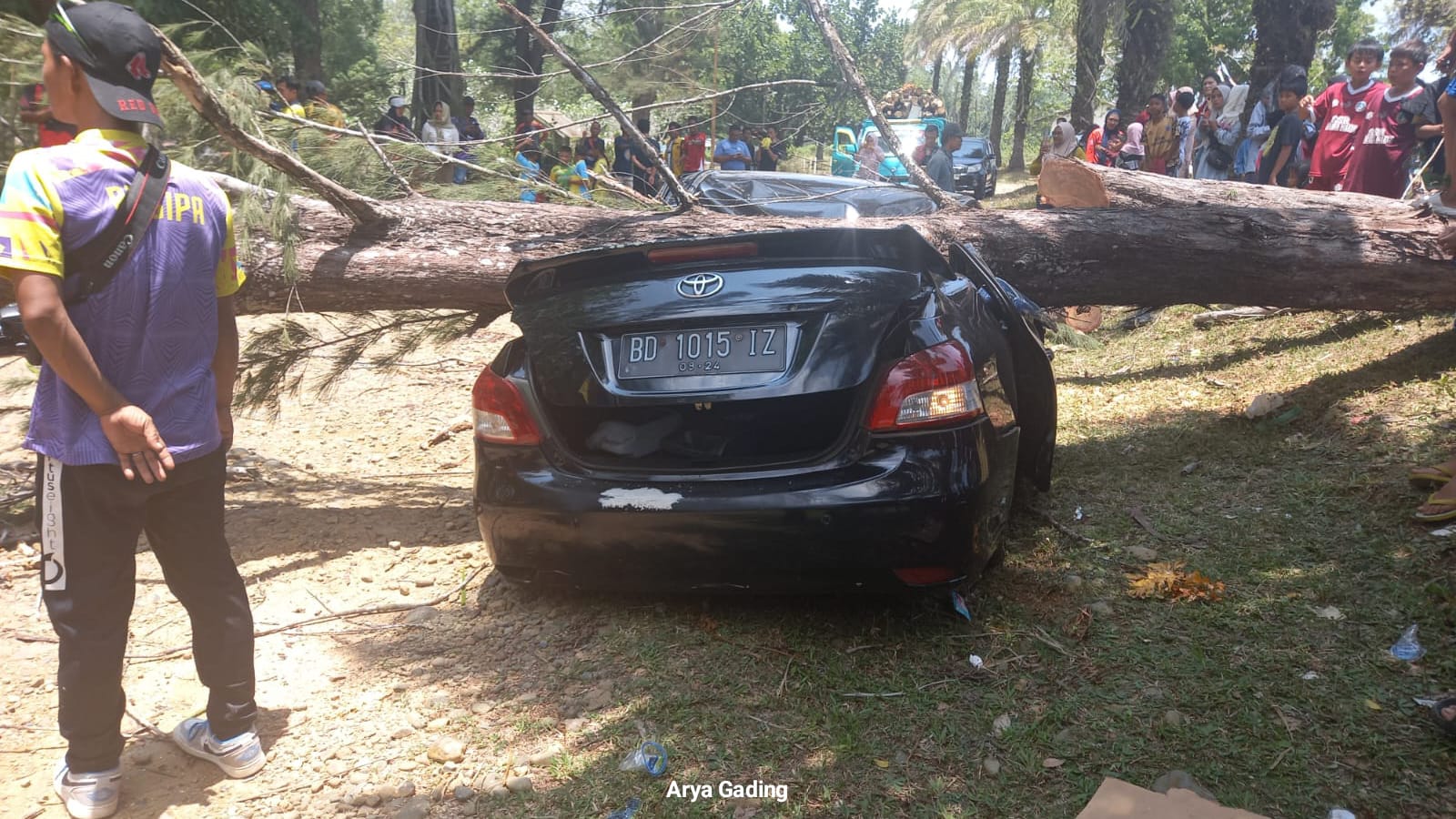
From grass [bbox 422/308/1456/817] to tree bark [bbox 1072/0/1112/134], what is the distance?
439 inches

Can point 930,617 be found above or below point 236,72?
below

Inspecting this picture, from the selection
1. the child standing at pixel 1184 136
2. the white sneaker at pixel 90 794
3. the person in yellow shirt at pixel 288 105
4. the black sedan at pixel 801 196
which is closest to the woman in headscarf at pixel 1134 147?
the child standing at pixel 1184 136

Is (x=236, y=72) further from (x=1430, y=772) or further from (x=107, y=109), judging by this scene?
(x=1430, y=772)

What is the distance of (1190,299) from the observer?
5.05 metres

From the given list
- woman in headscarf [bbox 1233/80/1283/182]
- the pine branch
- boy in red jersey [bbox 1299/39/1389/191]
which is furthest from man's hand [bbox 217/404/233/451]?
woman in headscarf [bbox 1233/80/1283/182]

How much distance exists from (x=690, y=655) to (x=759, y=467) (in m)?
0.64

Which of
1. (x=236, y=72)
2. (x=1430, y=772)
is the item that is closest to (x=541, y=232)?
(x=236, y=72)

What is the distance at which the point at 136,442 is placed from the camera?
2.21 metres

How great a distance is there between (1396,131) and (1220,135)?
3913 mm

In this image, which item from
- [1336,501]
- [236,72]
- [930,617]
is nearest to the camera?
[930,617]

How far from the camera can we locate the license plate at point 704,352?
2.81m

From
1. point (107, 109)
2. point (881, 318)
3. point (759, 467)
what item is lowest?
point (759, 467)

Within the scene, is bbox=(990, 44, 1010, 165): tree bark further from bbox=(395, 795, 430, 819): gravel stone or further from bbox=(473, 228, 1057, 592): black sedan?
bbox=(395, 795, 430, 819): gravel stone

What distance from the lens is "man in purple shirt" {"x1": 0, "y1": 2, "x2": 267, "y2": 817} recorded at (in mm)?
2125
